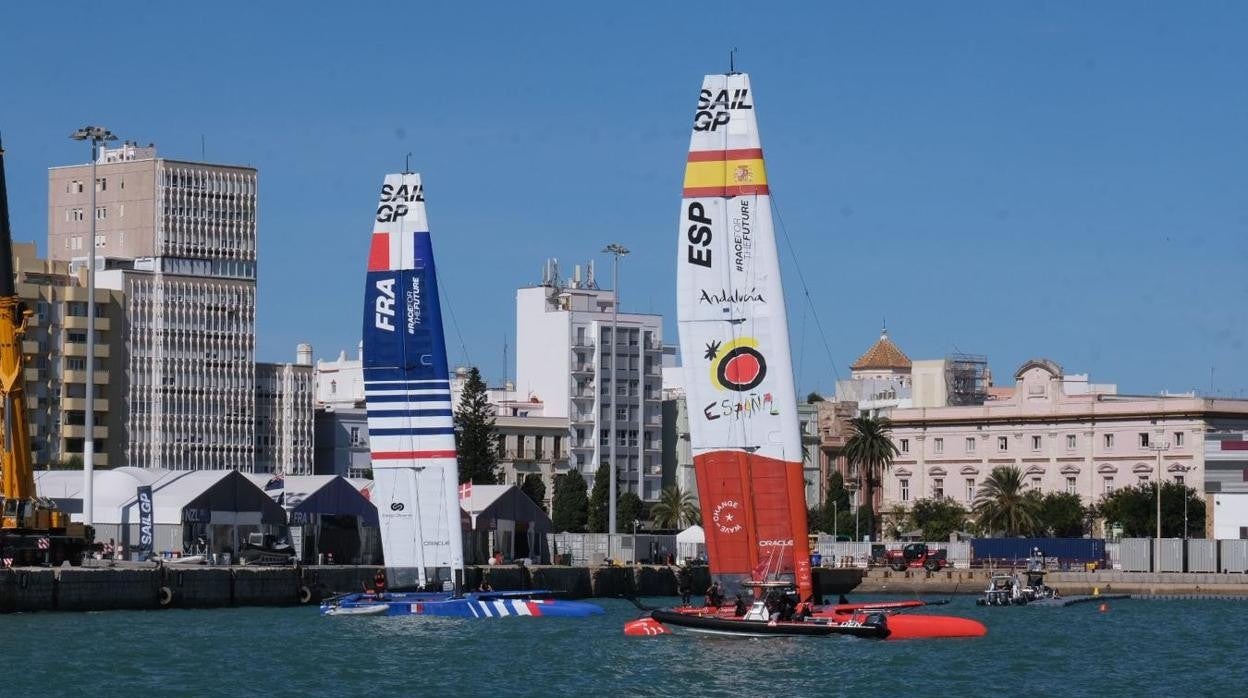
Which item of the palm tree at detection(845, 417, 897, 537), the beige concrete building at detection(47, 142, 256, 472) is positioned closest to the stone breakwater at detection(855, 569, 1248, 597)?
the palm tree at detection(845, 417, 897, 537)

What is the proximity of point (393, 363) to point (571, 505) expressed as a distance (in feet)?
317

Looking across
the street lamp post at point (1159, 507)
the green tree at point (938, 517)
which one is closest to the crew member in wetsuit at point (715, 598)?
the street lamp post at point (1159, 507)

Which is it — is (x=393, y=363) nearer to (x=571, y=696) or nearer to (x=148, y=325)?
(x=571, y=696)

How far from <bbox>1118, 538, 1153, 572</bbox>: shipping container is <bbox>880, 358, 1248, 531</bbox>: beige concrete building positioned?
62.9ft

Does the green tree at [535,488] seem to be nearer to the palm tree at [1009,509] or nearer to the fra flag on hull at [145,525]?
the palm tree at [1009,509]

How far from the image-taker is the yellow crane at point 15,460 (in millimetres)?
74500

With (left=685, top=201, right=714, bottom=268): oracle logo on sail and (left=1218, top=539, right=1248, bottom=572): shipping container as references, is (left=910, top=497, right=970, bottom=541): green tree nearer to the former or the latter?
(left=1218, top=539, right=1248, bottom=572): shipping container

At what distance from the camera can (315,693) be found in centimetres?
4672

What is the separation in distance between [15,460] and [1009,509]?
263 ft

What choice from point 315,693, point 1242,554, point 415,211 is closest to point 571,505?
point 1242,554

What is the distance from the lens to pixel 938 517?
152250 millimetres

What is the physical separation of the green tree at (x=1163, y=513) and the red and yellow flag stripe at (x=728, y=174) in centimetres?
8812

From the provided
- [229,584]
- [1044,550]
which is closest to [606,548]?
[1044,550]

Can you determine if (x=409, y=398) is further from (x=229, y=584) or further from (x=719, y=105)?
(x=719, y=105)
